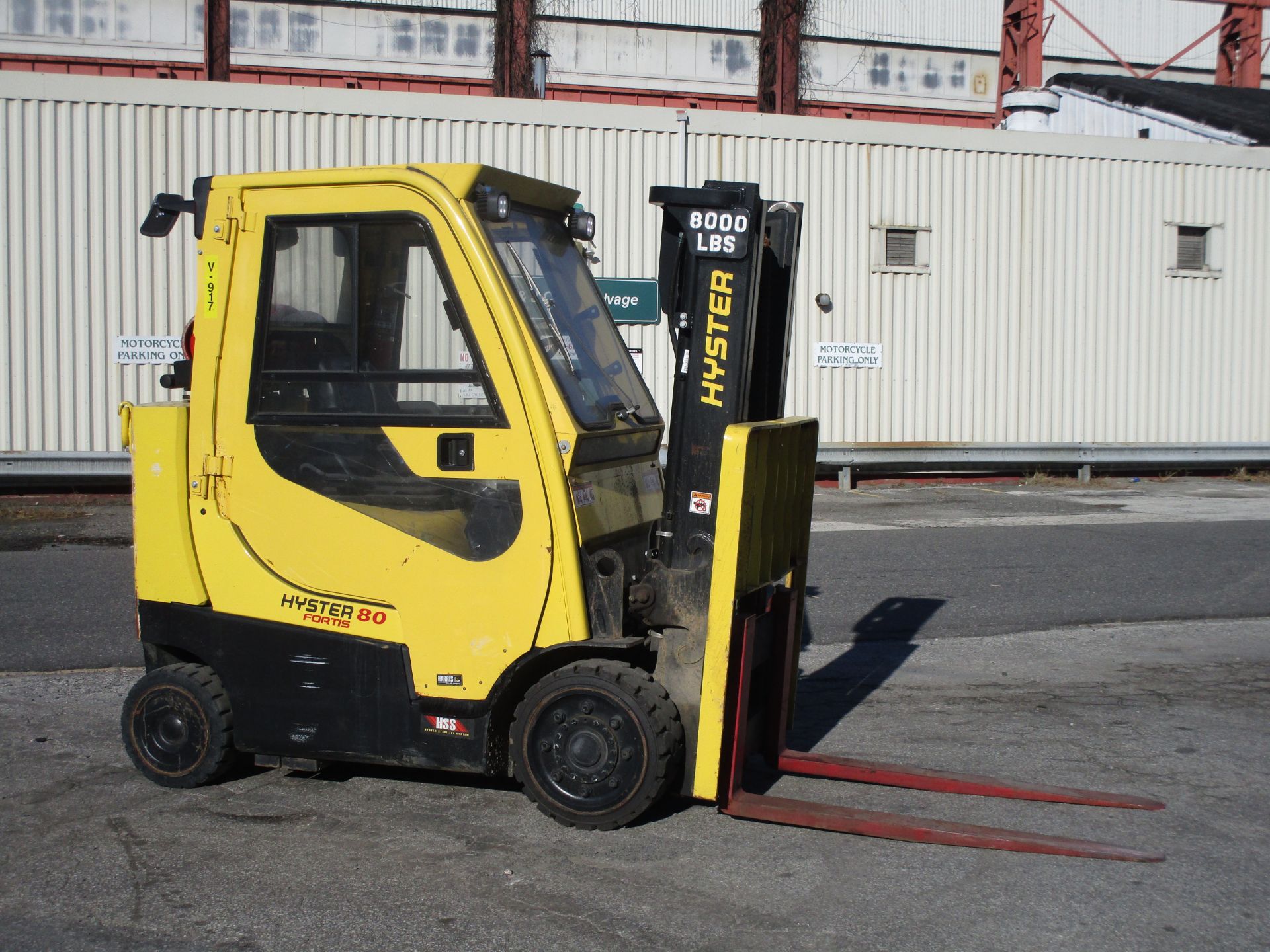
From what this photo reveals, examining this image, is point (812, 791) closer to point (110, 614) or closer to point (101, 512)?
point (110, 614)

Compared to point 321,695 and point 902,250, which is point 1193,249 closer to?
point 902,250

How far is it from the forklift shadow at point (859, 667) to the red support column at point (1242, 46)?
92.4 feet

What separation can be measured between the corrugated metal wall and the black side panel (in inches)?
415

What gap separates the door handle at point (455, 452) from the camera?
4.20 m

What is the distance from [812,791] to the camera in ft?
15.7

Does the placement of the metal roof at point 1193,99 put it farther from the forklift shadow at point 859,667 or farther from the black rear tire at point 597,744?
the black rear tire at point 597,744

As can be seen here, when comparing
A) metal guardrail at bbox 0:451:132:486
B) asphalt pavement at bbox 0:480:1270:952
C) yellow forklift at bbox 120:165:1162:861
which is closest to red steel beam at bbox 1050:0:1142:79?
metal guardrail at bbox 0:451:132:486

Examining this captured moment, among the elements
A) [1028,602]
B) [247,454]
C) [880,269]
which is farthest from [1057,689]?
[880,269]

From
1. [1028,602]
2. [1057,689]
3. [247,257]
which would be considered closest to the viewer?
[247,257]

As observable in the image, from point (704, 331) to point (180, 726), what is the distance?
8.39ft

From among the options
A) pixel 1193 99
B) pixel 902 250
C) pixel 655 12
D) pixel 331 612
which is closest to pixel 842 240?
pixel 902 250

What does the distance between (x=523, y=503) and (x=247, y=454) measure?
3.74 feet

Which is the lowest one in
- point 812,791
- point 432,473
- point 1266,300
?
point 812,791

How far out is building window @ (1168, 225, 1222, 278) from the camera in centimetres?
1711
